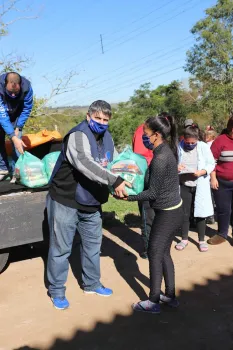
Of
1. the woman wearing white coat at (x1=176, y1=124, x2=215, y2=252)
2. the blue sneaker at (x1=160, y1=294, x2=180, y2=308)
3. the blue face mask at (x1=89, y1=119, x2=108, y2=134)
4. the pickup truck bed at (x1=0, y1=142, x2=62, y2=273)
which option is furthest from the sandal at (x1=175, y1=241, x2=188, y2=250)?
the blue face mask at (x1=89, y1=119, x2=108, y2=134)

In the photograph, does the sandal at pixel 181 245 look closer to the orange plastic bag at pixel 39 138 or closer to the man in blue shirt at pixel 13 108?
the orange plastic bag at pixel 39 138

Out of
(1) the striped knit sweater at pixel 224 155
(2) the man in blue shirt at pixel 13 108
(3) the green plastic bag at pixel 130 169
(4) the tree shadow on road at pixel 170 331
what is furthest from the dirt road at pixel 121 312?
(2) the man in blue shirt at pixel 13 108

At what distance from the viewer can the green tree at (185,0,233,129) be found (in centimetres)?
3388

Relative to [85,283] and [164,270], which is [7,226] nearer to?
[85,283]

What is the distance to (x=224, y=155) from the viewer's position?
495cm

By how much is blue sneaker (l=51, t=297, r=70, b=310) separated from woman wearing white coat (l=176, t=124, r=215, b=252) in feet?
6.46

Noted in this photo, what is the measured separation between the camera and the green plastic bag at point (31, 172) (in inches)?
159

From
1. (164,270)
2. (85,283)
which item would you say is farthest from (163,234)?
(85,283)

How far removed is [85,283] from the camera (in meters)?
3.88

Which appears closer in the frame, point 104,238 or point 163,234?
point 163,234

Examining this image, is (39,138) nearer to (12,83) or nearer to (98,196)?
(12,83)

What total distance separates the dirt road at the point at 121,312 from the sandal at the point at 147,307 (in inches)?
2.2

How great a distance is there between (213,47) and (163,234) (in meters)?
34.8

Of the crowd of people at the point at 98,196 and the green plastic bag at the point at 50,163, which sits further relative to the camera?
the green plastic bag at the point at 50,163
